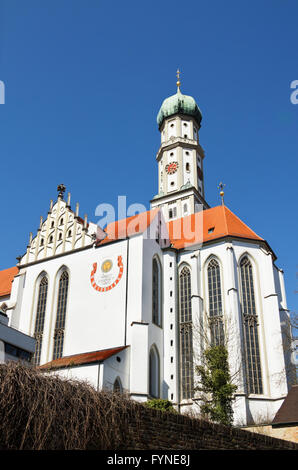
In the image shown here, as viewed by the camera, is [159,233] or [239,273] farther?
[159,233]

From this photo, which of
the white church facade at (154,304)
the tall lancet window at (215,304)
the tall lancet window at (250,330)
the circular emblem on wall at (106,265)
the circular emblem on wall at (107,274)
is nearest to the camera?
the white church facade at (154,304)

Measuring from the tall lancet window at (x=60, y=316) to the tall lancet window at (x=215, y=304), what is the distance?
9.38 meters

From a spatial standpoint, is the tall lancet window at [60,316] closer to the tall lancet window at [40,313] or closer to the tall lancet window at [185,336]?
the tall lancet window at [40,313]

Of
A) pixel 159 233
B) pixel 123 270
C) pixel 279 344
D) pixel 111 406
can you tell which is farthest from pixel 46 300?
pixel 111 406

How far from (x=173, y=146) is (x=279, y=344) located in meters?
28.7

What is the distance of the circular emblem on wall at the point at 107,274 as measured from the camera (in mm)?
30891

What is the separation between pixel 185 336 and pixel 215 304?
278cm

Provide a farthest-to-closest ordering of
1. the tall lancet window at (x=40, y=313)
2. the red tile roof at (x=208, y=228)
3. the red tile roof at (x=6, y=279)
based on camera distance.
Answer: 1. the red tile roof at (x=6, y=279)
2. the red tile roof at (x=208, y=228)
3. the tall lancet window at (x=40, y=313)

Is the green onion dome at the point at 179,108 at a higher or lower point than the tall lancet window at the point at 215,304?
higher

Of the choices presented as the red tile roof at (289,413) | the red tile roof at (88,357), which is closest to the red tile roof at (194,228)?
the red tile roof at (88,357)

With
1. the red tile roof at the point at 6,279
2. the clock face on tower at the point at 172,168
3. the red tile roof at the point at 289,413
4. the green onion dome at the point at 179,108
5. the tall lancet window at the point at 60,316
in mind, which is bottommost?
the red tile roof at the point at 289,413

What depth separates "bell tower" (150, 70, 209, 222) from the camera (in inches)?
1948
